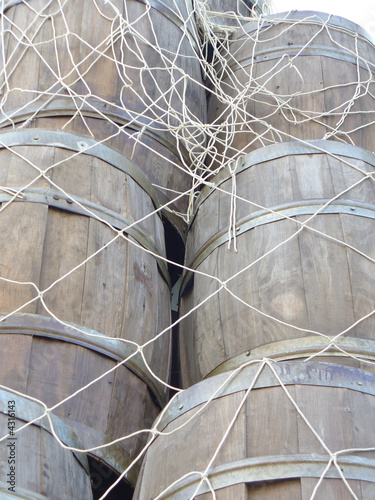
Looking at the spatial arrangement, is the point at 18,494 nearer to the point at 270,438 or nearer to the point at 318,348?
the point at 270,438

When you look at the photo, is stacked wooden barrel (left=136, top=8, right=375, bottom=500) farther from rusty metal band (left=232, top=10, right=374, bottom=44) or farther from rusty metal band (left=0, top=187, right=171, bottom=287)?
rusty metal band (left=0, top=187, right=171, bottom=287)

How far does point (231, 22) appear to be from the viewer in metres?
4.67

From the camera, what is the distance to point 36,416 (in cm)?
210

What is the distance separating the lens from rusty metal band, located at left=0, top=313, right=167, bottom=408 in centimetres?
241

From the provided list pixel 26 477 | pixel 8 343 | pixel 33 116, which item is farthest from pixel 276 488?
pixel 33 116

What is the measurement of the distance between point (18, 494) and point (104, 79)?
6.43 ft

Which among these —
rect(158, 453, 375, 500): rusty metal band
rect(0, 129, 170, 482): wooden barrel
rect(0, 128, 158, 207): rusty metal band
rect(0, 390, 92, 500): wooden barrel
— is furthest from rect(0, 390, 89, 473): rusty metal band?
rect(0, 128, 158, 207): rusty metal band

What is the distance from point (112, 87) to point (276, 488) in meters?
2.04

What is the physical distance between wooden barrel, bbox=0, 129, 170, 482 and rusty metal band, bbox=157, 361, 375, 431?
1.09 ft

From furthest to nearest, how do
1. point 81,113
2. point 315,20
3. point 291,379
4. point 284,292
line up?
point 315,20, point 81,113, point 284,292, point 291,379

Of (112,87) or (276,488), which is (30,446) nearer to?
(276,488)

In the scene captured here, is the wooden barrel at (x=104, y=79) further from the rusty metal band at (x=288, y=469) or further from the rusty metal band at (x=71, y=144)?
the rusty metal band at (x=288, y=469)

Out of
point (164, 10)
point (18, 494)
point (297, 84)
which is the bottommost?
point (18, 494)

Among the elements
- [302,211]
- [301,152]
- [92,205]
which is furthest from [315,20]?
[92,205]
